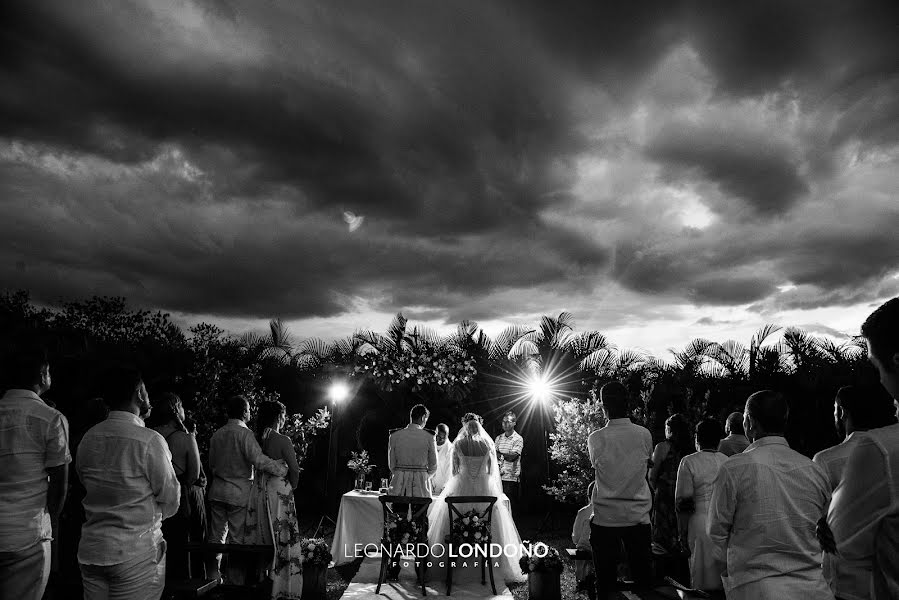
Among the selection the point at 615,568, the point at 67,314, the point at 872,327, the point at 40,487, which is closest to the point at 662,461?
the point at 615,568

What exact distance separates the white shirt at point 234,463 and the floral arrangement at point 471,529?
2.49 m

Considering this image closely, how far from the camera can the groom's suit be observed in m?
7.77

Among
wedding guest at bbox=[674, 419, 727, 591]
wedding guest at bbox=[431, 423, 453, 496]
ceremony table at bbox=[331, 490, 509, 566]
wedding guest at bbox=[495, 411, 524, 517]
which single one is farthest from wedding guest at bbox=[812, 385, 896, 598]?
wedding guest at bbox=[495, 411, 524, 517]

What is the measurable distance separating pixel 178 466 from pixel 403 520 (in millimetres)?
2852

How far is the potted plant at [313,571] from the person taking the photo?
5.98m

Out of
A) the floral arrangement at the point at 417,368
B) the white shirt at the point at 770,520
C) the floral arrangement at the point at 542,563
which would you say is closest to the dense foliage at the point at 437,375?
the floral arrangement at the point at 417,368

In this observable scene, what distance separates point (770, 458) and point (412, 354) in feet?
28.4

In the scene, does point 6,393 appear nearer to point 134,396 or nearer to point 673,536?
point 134,396

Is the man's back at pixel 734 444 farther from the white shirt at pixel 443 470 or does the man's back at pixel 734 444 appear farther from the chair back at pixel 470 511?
the white shirt at pixel 443 470

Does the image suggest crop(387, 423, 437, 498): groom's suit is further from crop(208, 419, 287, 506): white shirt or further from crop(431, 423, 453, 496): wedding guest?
crop(208, 419, 287, 506): white shirt

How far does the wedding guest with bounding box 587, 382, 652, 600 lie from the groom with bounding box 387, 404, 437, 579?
144 inches

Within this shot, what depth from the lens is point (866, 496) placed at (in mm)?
1732

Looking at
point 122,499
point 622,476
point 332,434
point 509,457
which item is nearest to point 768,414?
point 622,476

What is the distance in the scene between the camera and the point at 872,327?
67.4 inches
